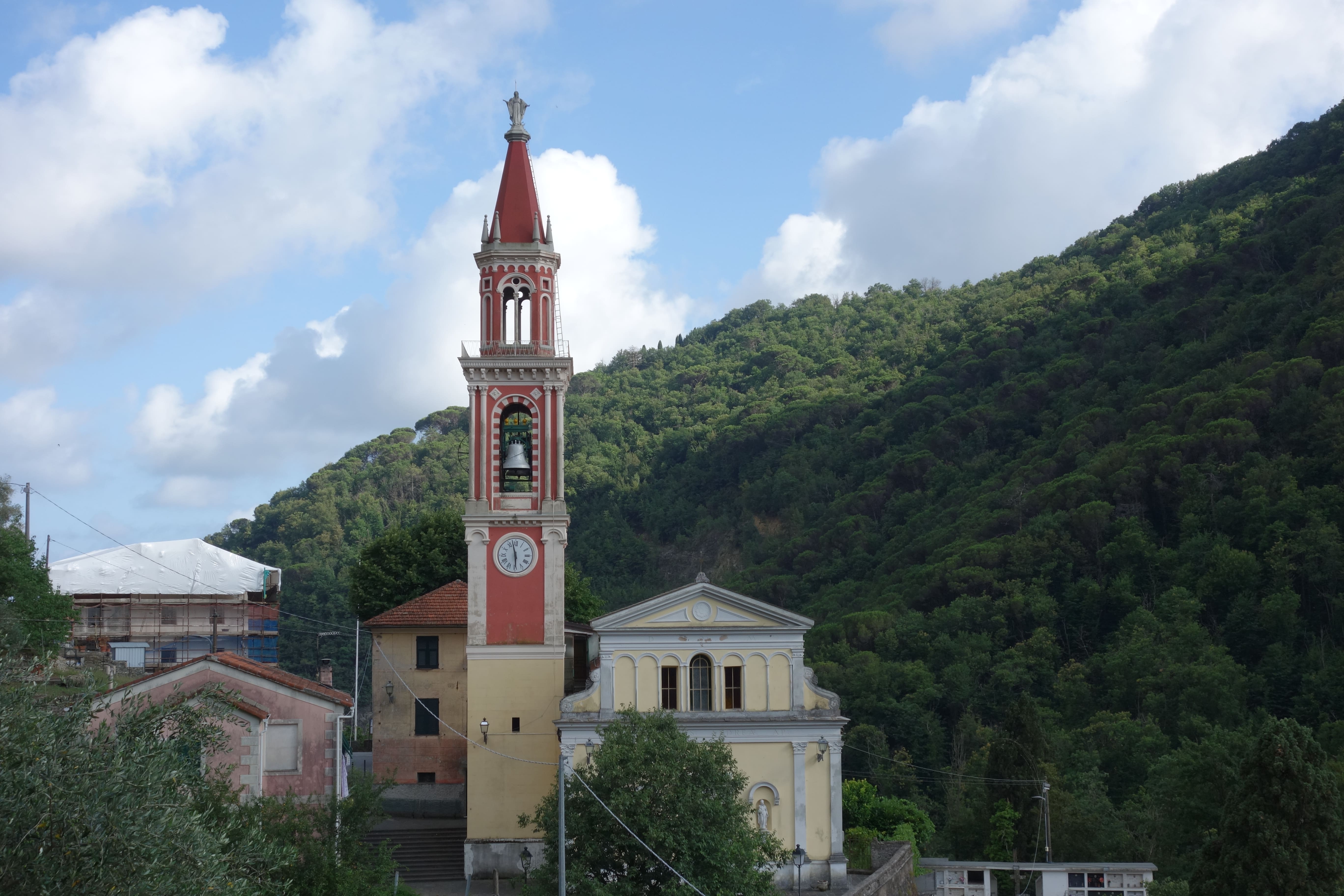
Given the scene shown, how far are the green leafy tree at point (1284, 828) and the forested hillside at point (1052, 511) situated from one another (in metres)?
4.57

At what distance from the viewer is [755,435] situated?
10281 cm

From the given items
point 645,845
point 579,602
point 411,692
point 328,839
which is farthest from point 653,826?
point 579,602

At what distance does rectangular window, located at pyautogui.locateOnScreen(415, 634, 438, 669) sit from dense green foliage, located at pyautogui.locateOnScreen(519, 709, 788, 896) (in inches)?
591

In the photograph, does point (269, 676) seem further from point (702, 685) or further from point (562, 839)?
point (702, 685)

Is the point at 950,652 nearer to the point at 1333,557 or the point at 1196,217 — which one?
the point at 1333,557

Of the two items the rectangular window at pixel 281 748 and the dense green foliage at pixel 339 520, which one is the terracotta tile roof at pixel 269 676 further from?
the dense green foliage at pixel 339 520

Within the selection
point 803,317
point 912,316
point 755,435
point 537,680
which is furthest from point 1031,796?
point 803,317

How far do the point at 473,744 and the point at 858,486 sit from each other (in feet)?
181

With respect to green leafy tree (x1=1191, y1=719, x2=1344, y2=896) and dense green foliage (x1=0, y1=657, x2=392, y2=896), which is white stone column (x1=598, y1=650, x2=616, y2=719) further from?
dense green foliage (x1=0, y1=657, x2=392, y2=896)

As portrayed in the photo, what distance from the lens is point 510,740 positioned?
36.8 meters

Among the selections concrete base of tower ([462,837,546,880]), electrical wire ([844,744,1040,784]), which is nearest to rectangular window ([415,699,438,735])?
concrete base of tower ([462,837,546,880])

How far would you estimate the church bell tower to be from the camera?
120ft

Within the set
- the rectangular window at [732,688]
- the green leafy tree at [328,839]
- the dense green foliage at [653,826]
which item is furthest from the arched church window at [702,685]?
the green leafy tree at [328,839]

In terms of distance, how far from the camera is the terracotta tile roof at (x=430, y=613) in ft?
140
